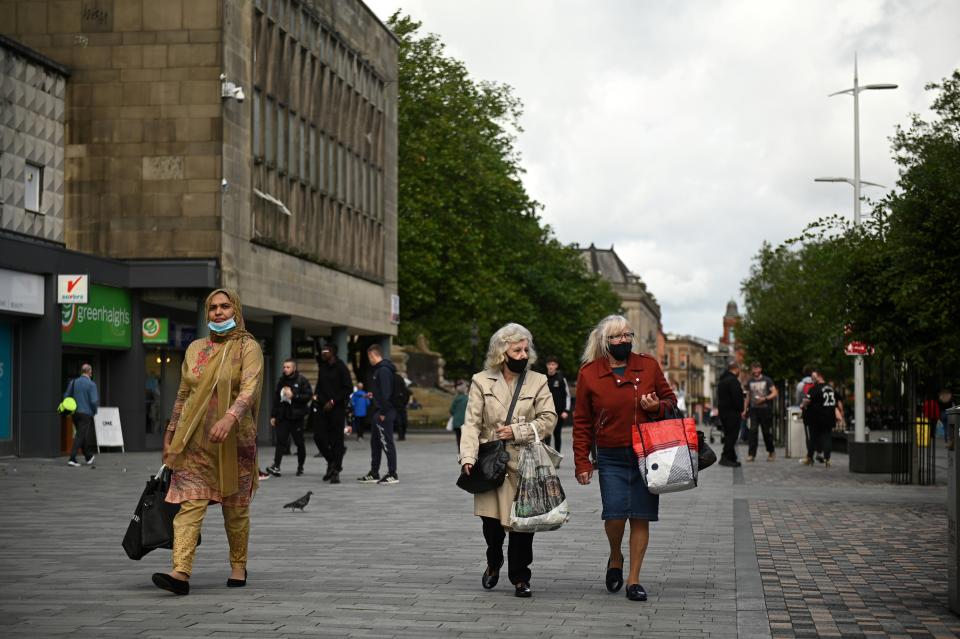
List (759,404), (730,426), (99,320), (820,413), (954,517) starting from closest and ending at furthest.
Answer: (954,517) < (730,426) < (820,413) < (759,404) < (99,320)

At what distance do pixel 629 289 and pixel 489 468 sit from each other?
16649 centimetres

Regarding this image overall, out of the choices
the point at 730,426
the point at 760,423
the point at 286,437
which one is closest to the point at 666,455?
the point at 286,437

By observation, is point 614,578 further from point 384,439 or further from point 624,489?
point 384,439

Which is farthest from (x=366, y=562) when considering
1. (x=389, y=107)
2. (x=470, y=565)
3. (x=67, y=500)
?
(x=389, y=107)

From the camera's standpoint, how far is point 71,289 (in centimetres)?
2984

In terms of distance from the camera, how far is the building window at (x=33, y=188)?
103 feet

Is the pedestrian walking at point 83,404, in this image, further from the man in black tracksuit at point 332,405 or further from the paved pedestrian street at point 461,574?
the paved pedestrian street at point 461,574

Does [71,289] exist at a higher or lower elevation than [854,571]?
higher

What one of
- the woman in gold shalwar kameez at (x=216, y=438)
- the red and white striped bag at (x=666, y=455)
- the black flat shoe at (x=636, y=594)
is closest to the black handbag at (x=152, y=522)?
the woman in gold shalwar kameez at (x=216, y=438)

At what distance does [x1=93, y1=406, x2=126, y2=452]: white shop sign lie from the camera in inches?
1284

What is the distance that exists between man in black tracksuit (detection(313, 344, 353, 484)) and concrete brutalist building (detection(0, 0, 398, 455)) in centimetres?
942

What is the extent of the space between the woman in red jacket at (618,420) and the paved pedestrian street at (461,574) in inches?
18.9

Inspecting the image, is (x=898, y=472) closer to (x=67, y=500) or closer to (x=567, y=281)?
(x=67, y=500)

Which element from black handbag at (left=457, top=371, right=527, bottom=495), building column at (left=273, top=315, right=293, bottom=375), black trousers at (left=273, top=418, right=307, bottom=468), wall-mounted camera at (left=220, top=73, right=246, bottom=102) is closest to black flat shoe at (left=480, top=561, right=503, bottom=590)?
black handbag at (left=457, top=371, right=527, bottom=495)
